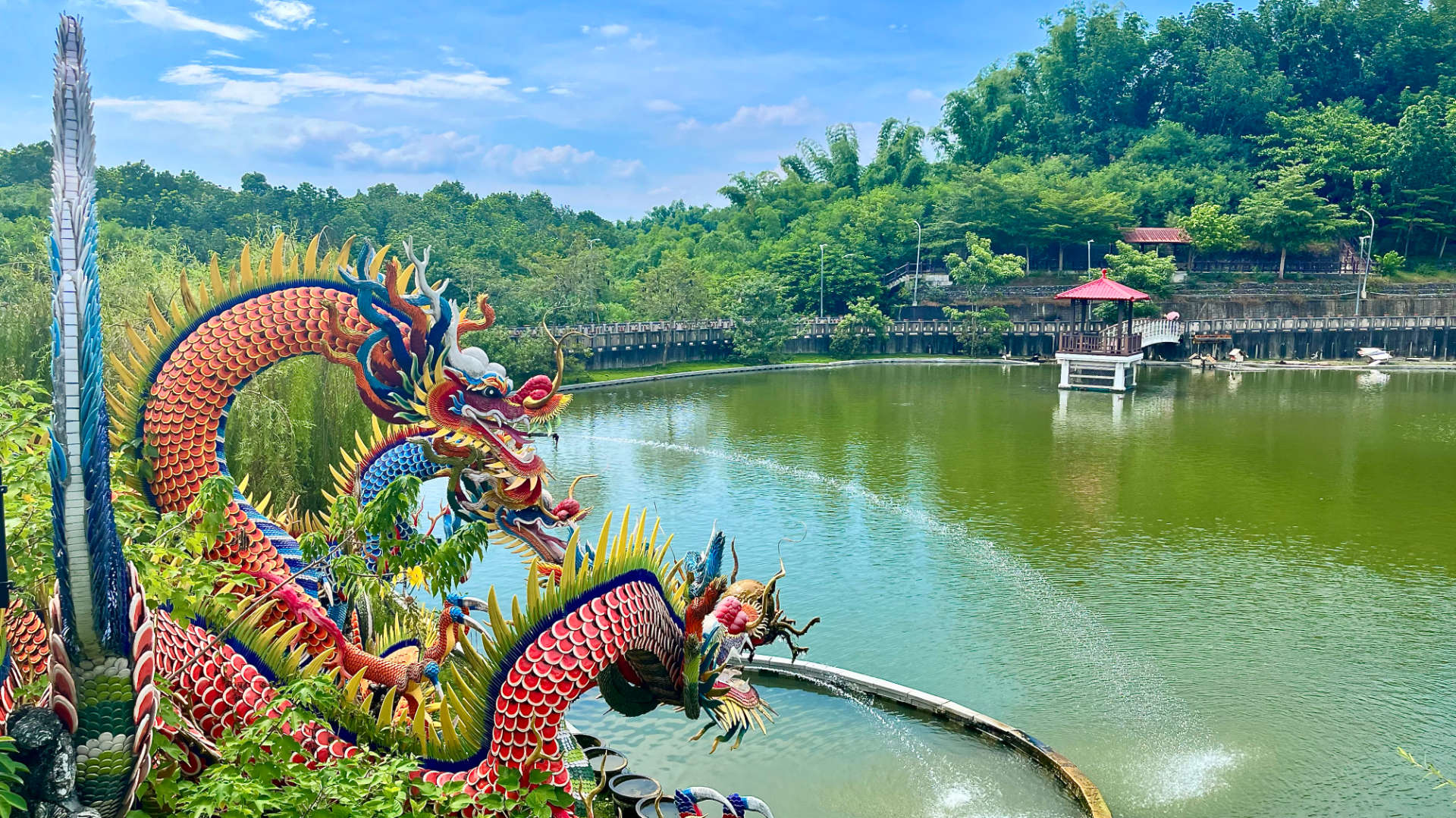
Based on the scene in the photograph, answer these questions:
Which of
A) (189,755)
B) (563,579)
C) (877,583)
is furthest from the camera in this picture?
(877,583)

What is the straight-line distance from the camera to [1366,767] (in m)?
10.4

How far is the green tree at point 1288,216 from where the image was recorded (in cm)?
5294

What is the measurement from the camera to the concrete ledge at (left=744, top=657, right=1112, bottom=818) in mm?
9500

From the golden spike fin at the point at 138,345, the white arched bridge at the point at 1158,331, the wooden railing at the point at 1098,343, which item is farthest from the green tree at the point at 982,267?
the golden spike fin at the point at 138,345

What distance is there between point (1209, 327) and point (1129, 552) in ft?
109

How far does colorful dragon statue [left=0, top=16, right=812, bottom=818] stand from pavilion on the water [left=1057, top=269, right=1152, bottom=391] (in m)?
30.7

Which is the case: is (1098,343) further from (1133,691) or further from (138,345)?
(138,345)

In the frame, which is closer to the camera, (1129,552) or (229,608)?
(229,608)

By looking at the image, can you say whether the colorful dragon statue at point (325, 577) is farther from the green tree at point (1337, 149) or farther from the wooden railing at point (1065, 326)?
the green tree at point (1337, 149)

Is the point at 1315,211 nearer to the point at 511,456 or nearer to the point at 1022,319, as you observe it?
the point at 1022,319

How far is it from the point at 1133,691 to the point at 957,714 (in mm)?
2369

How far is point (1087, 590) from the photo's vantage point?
A: 15.5 m

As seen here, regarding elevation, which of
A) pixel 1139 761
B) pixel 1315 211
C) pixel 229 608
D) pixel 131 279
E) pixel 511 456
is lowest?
pixel 1139 761

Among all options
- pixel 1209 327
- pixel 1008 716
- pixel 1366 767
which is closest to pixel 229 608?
pixel 1008 716
